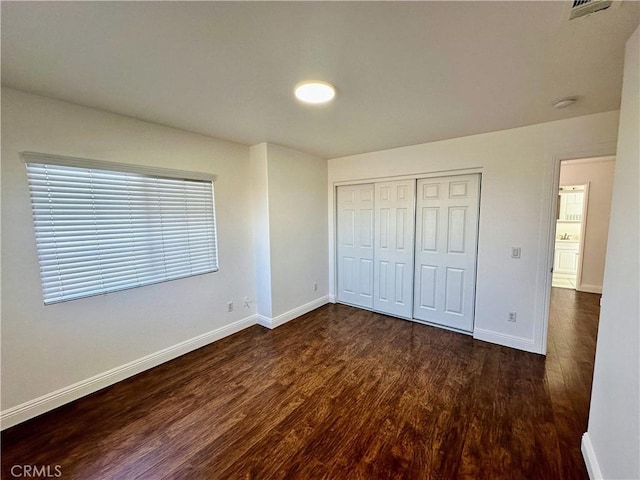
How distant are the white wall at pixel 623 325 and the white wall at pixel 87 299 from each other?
3.17m

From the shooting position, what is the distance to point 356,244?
4062 mm

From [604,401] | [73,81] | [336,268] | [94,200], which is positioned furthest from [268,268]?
[604,401]

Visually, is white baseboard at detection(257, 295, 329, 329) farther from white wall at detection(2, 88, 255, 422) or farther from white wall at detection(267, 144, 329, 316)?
white wall at detection(2, 88, 255, 422)

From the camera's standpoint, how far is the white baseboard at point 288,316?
3408 mm

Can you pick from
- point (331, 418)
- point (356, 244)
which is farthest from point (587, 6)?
point (356, 244)

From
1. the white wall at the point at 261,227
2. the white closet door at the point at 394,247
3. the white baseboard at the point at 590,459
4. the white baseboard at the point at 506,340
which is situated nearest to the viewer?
the white baseboard at the point at 590,459

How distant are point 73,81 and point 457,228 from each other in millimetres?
3642

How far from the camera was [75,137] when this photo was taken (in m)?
2.03

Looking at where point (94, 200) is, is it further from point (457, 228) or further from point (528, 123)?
point (528, 123)

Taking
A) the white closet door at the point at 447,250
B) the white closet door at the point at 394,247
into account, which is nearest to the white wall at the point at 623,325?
the white closet door at the point at 447,250

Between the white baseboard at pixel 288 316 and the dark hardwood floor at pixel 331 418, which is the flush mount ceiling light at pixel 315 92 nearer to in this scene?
the dark hardwood floor at pixel 331 418

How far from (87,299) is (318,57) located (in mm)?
2498

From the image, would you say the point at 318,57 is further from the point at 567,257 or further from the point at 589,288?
the point at 567,257

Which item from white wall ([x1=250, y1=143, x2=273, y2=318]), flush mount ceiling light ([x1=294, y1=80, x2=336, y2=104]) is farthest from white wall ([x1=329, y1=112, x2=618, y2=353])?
white wall ([x1=250, y1=143, x2=273, y2=318])
